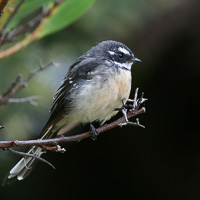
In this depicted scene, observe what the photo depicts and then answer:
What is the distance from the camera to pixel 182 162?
14.4 feet

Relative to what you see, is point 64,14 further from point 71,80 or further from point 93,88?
point 71,80

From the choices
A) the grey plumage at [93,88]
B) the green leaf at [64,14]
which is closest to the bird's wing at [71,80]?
the grey plumage at [93,88]

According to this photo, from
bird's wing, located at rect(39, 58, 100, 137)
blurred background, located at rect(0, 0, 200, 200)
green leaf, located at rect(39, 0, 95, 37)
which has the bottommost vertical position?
blurred background, located at rect(0, 0, 200, 200)

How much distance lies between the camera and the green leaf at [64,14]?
2664mm

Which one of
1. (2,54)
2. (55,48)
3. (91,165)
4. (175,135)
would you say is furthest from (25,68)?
(175,135)

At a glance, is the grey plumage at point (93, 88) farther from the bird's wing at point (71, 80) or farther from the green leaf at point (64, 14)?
the green leaf at point (64, 14)

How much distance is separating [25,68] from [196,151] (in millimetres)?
2095

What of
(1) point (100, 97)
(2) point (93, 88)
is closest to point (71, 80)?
(2) point (93, 88)

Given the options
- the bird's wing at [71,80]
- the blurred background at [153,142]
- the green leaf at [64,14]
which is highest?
the green leaf at [64,14]

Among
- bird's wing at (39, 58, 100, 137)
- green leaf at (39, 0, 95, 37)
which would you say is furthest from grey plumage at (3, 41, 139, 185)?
green leaf at (39, 0, 95, 37)

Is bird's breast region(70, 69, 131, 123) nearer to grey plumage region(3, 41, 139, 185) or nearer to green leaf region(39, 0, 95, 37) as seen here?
grey plumage region(3, 41, 139, 185)

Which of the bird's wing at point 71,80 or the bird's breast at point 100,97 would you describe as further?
the bird's wing at point 71,80

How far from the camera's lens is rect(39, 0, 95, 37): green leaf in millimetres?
2664

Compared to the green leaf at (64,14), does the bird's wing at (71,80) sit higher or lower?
lower
